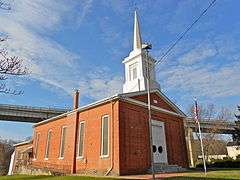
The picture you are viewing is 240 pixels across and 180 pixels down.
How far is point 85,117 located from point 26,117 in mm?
37819

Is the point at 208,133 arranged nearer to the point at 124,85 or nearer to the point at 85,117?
the point at 124,85

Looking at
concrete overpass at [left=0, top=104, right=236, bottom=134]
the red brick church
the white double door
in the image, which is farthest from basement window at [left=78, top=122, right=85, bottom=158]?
concrete overpass at [left=0, top=104, right=236, bottom=134]

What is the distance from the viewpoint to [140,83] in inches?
1128

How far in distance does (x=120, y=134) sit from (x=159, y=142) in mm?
5793

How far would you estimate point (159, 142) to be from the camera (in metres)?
24.1

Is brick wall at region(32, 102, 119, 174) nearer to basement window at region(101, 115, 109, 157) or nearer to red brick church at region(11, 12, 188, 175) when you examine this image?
red brick church at region(11, 12, 188, 175)

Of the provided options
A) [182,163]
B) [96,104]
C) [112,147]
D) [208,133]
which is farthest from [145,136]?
[208,133]

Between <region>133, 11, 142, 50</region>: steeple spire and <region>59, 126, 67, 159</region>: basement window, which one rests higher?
<region>133, 11, 142, 50</region>: steeple spire

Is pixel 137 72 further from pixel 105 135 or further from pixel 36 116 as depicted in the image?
pixel 36 116

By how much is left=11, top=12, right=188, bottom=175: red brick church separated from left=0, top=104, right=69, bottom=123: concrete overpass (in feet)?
88.5

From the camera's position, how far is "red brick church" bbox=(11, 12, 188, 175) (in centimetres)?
2020

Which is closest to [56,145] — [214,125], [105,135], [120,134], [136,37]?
[105,135]

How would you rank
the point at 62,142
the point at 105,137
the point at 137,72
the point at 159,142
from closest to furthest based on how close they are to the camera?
the point at 105,137, the point at 159,142, the point at 62,142, the point at 137,72

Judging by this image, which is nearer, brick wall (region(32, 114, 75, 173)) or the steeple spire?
brick wall (region(32, 114, 75, 173))
